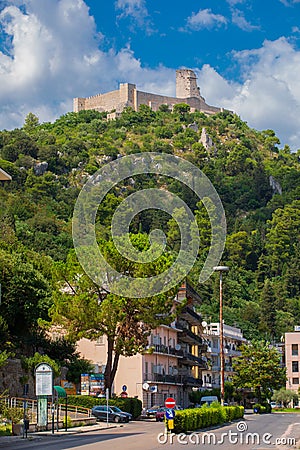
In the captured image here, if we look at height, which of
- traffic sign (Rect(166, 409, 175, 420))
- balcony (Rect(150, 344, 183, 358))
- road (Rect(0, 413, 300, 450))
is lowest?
road (Rect(0, 413, 300, 450))

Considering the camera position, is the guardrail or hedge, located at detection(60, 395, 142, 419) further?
hedge, located at detection(60, 395, 142, 419)

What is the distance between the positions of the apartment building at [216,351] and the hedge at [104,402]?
41.5 metres

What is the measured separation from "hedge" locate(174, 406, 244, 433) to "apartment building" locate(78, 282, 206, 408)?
9.45m

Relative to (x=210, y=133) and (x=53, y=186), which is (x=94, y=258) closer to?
(x=53, y=186)

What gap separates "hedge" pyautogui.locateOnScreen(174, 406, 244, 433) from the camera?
97.4 ft

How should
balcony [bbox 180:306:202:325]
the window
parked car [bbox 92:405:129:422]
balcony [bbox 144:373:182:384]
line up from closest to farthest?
parked car [bbox 92:405:129:422]
balcony [bbox 144:373:182:384]
balcony [bbox 180:306:202:325]
the window

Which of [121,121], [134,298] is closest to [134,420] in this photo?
[134,298]

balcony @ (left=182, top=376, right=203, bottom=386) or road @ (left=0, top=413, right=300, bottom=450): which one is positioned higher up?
road @ (left=0, top=413, right=300, bottom=450)

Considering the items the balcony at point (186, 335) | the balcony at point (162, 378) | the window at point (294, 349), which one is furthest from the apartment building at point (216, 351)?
the balcony at point (162, 378)

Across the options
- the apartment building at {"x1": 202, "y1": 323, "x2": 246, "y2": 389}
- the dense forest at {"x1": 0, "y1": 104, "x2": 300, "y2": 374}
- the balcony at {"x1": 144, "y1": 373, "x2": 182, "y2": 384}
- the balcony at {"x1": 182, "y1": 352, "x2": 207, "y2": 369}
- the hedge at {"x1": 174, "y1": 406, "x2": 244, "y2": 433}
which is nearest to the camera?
the hedge at {"x1": 174, "y1": 406, "x2": 244, "y2": 433}

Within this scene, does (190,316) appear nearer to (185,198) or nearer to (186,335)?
(186,335)

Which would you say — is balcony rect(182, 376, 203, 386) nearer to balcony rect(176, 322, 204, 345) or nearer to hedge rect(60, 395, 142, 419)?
balcony rect(176, 322, 204, 345)

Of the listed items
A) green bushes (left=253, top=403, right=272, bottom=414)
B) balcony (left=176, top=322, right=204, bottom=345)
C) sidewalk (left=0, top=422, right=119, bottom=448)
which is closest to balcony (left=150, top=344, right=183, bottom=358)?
balcony (left=176, top=322, right=204, bottom=345)

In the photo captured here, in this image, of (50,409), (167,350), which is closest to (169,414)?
(50,409)
